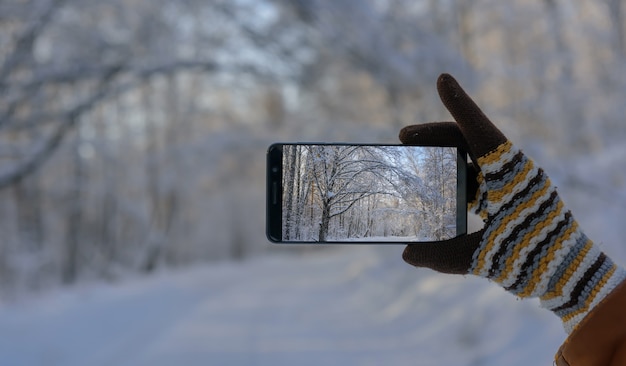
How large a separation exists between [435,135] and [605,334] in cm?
46

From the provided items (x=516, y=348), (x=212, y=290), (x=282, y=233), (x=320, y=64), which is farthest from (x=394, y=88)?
(x=282, y=233)

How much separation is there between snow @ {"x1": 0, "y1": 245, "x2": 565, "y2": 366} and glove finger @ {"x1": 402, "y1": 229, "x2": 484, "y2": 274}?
6.29 ft

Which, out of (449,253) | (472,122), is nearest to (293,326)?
(449,253)

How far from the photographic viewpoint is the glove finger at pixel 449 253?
3.22ft

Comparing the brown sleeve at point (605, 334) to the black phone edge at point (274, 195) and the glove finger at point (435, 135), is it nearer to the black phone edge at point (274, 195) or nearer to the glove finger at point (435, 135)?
the glove finger at point (435, 135)

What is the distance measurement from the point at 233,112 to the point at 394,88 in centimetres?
360

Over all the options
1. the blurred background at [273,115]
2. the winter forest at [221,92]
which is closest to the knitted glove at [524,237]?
the blurred background at [273,115]

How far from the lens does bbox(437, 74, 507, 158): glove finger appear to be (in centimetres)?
95

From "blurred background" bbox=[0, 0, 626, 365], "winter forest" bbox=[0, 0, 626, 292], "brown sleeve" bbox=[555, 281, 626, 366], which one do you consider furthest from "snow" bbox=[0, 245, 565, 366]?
"brown sleeve" bbox=[555, 281, 626, 366]

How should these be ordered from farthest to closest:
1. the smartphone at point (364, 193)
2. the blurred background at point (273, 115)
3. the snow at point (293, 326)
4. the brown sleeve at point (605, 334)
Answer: the blurred background at point (273, 115), the snow at point (293, 326), the smartphone at point (364, 193), the brown sleeve at point (605, 334)

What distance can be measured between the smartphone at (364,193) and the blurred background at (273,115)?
716mm

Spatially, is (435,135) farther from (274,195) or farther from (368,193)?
(274,195)

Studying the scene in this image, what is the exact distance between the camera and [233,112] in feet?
25.5

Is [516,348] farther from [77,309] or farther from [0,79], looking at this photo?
[0,79]
